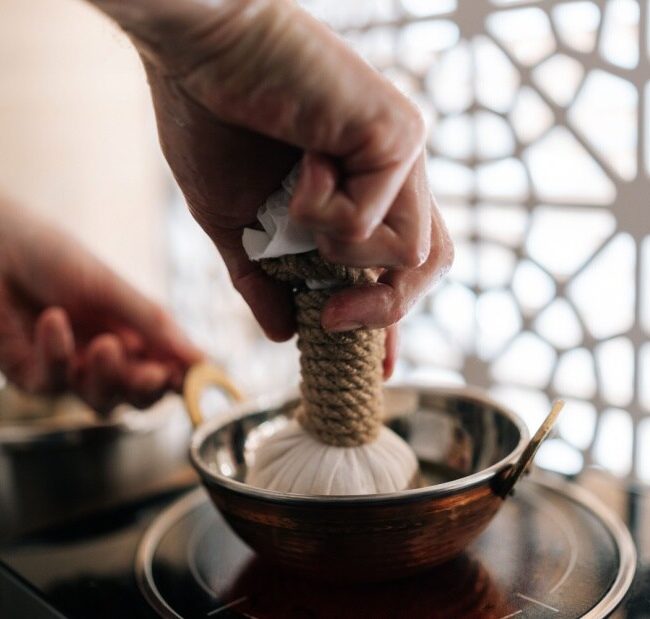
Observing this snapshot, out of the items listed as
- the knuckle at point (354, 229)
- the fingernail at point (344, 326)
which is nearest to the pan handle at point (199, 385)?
the fingernail at point (344, 326)

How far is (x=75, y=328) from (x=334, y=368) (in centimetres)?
64

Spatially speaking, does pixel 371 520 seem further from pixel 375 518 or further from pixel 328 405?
pixel 328 405

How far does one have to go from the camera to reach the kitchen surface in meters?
0.65

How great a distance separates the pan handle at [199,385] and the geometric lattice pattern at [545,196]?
15.5 inches

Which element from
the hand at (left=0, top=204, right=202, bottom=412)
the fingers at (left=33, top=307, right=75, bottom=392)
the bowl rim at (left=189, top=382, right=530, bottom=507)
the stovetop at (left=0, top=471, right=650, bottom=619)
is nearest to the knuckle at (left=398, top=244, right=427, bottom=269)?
the bowl rim at (left=189, top=382, right=530, bottom=507)

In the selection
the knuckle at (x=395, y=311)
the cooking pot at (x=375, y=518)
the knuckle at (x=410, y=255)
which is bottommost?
the cooking pot at (x=375, y=518)

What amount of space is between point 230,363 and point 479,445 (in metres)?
1.03

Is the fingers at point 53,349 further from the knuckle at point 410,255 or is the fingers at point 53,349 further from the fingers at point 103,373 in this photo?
the knuckle at point 410,255

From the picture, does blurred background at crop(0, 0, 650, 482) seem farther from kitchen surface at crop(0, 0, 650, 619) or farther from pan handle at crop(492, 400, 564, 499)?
pan handle at crop(492, 400, 564, 499)

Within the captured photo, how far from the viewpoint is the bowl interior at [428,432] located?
75cm

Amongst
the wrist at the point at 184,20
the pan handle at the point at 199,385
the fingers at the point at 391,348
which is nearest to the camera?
the wrist at the point at 184,20

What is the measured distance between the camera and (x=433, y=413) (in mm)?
823

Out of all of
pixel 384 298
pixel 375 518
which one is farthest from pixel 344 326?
pixel 375 518

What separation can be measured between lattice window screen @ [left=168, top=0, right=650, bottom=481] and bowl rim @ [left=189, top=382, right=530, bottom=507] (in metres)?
0.19
